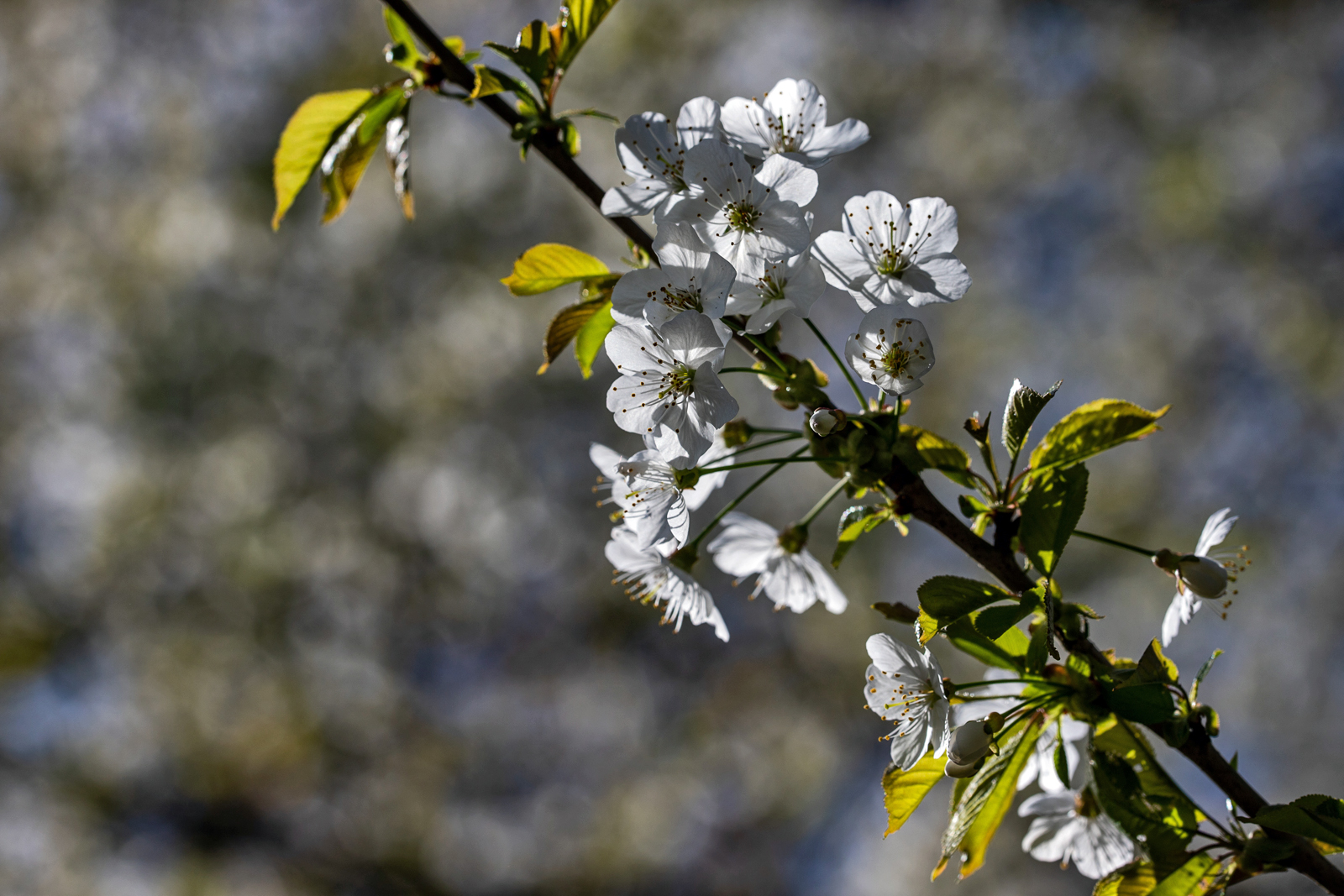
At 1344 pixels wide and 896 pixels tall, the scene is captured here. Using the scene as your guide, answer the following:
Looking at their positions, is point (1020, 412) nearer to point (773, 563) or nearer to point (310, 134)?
point (773, 563)

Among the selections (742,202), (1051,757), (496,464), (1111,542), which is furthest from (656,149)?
(496,464)

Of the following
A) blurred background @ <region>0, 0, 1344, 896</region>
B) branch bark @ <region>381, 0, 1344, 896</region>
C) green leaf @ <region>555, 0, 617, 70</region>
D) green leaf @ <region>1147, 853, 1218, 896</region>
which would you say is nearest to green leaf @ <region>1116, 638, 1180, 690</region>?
branch bark @ <region>381, 0, 1344, 896</region>

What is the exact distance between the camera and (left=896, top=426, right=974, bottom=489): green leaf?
0.65 metres

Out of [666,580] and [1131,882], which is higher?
[666,580]

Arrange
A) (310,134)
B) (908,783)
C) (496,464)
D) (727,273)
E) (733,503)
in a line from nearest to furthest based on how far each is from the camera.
Result: 1. (727,273)
2. (908,783)
3. (733,503)
4. (310,134)
5. (496,464)

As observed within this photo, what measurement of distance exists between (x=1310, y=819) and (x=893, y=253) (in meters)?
0.51

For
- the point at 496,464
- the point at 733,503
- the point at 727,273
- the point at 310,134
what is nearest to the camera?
the point at 727,273

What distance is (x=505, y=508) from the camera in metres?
5.26

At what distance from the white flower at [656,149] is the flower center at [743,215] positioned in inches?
2.4

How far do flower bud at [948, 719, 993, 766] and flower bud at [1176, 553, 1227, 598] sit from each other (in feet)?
0.79

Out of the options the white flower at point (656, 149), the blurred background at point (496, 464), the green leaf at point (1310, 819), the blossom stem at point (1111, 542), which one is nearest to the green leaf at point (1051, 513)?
the blossom stem at point (1111, 542)

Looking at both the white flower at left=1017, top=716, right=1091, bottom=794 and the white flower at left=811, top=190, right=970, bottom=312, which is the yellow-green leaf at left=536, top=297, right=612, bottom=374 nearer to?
the white flower at left=811, top=190, right=970, bottom=312

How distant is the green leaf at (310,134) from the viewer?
0.86 m

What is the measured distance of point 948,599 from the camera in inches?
23.9
